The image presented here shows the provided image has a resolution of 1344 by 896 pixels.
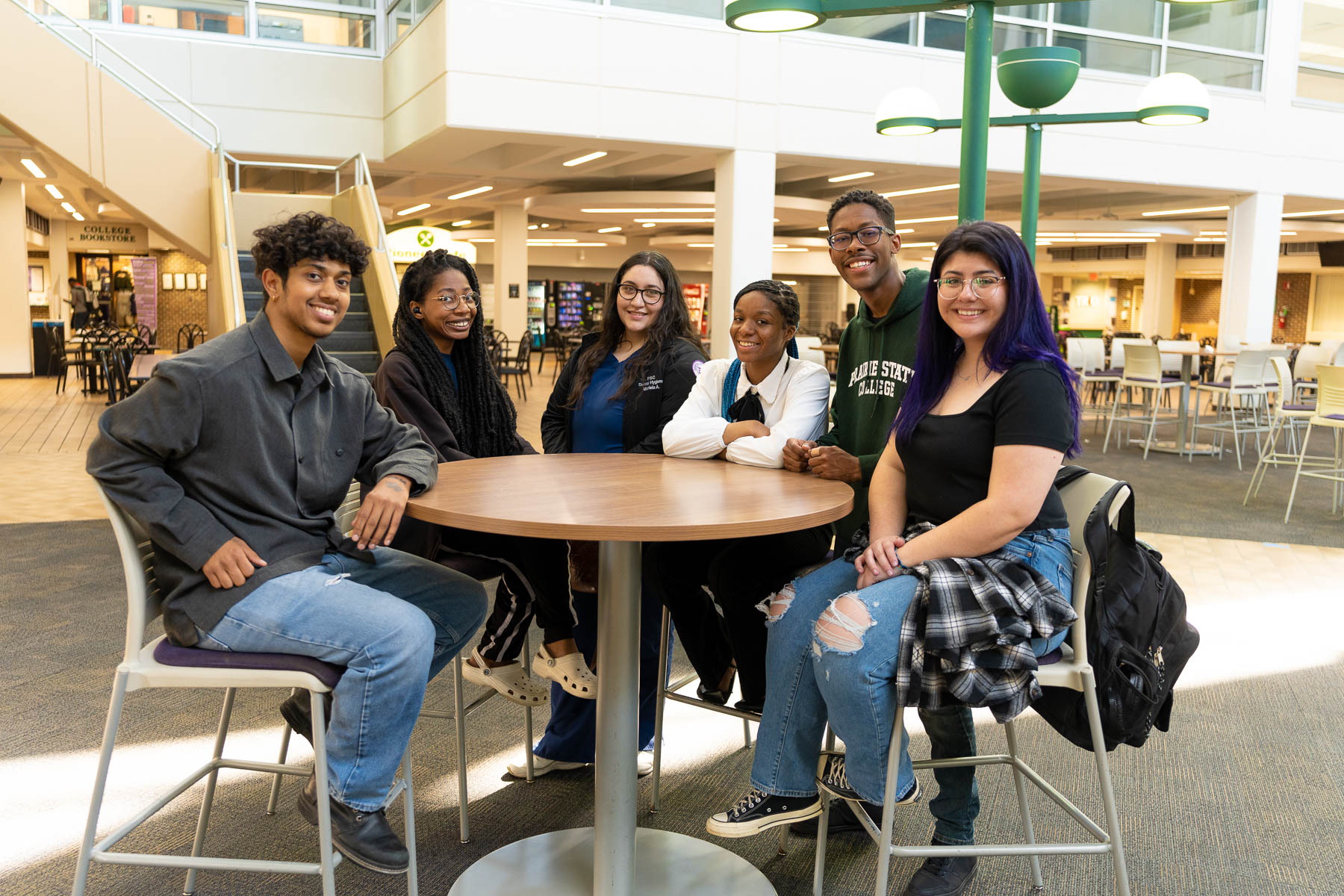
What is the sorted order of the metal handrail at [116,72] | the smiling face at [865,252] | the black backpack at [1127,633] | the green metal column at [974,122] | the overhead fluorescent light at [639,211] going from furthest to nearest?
the overhead fluorescent light at [639,211] < the metal handrail at [116,72] < the green metal column at [974,122] < the smiling face at [865,252] < the black backpack at [1127,633]

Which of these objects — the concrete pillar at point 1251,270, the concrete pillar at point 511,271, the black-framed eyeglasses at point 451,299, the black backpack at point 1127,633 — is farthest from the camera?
the concrete pillar at point 511,271

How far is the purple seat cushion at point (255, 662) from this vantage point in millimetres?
1755

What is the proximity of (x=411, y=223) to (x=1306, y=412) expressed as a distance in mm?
17634

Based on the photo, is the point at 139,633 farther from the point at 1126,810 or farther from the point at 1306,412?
the point at 1306,412

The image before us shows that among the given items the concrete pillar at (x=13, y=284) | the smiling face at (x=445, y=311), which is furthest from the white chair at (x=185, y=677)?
the concrete pillar at (x=13, y=284)

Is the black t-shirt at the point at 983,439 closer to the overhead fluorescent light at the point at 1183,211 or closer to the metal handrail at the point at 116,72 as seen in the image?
the metal handrail at the point at 116,72

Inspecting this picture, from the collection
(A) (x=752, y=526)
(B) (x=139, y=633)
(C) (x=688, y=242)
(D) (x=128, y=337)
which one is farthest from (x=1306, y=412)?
(C) (x=688, y=242)

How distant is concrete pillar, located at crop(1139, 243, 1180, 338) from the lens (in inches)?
889

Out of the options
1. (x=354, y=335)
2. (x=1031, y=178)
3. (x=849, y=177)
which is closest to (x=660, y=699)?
(x=1031, y=178)

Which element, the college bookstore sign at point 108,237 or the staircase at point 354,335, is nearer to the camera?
the staircase at point 354,335

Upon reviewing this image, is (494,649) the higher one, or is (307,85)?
(307,85)

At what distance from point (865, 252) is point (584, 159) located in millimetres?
9481

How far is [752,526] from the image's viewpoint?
5.53 feet

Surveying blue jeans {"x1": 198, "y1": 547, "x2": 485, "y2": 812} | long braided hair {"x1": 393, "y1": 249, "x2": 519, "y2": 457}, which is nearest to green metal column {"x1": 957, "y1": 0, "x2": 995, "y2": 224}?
long braided hair {"x1": 393, "y1": 249, "x2": 519, "y2": 457}
